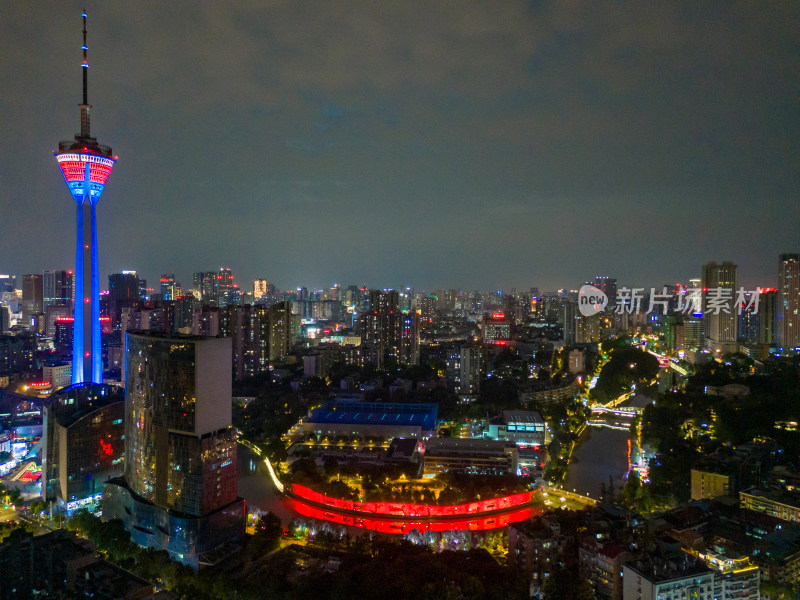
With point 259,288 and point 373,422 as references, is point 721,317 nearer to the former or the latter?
point 373,422

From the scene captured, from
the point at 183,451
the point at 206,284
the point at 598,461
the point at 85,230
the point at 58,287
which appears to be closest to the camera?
the point at 183,451

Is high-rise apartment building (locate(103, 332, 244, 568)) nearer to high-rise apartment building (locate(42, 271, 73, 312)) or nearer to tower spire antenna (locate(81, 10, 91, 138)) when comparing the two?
tower spire antenna (locate(81, 10, 91, 138))

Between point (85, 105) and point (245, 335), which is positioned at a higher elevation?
point (85, 105)

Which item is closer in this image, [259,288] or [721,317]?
[721,317]

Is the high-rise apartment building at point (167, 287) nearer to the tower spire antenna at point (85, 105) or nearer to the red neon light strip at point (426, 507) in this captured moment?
the tower spire antenna at point (85, 105)

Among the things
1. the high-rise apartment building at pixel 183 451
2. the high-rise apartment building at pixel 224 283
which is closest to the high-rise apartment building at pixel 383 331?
the high-rise apartment building at pixel 183 451

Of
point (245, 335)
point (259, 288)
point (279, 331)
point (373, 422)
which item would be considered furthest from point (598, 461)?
point (259, 288)

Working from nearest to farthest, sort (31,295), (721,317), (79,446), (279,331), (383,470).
Result: (79,446) → (383,470) → (721,317) → (279,331) → (31,295)
